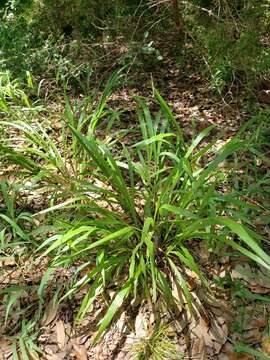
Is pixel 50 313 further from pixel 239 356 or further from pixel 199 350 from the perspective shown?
pixel 239 356

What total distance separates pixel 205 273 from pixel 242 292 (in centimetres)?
18

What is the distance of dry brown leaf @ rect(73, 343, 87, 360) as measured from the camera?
1.63 metres

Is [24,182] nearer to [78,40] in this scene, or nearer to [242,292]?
[242,292]

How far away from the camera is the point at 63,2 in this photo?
123 inches

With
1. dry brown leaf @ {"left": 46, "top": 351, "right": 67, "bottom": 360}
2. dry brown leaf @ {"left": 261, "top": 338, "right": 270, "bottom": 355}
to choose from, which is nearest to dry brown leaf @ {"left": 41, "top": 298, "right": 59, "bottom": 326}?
dry brown leaf @ {"left": 46, "top": 351, "right": 67, "bottom": 360}

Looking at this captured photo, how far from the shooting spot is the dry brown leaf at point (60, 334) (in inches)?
66.0

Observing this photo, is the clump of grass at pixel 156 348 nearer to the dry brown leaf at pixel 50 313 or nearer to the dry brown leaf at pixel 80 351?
the dry brown leaf at pixel 80 351

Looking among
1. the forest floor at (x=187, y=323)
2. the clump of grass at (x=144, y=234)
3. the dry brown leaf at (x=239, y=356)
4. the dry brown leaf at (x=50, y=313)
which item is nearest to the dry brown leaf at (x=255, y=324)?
the forest floor at (x=187, y=323)

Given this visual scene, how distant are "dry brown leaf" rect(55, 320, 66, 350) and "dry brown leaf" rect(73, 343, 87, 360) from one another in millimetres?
52

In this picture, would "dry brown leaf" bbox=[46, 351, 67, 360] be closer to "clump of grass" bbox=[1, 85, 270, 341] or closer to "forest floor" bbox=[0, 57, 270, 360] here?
"forest floor" bbox=[0, 57, 270, 360]

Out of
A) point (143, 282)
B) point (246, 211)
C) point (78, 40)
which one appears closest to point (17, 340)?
point (143, 282)

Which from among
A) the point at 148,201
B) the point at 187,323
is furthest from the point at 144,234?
the point at 187,323

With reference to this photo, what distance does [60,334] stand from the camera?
5.59 ft

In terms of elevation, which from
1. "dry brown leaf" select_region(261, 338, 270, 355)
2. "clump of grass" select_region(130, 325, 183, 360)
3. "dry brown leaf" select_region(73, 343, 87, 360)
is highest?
"dry brown leaf" select_region(73, 343, 87, 360)
